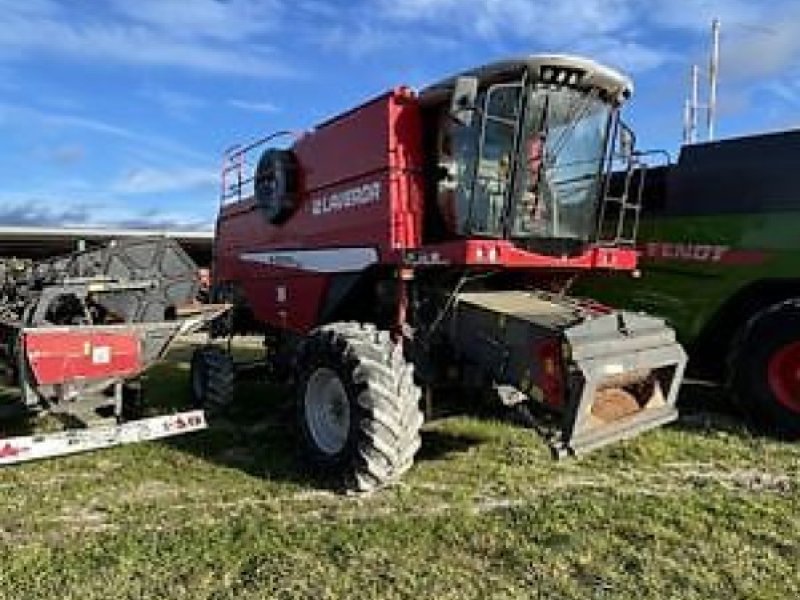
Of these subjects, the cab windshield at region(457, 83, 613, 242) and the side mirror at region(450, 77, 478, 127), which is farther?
the cab windshield at region(457, 83, 613, 242)

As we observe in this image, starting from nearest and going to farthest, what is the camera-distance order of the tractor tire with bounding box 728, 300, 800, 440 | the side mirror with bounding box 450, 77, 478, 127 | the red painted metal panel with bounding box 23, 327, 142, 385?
the side mirror with bounding box 450, 77, 478, 127 < the red painted metal panel with bounding box 23, 327, 142, 385 < the tractor tire with bounding box 728, 300, 800, 440

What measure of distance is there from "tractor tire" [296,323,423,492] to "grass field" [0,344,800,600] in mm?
195

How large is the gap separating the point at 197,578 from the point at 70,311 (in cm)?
476

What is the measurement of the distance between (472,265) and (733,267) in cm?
353

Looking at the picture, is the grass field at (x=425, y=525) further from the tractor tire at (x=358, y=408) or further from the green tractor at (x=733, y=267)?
the green tractor at (x=733, y=267)

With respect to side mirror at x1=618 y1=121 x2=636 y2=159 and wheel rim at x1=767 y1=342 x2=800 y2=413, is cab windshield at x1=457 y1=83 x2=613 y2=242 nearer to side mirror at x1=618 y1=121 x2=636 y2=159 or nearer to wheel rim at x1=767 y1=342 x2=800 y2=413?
side mirror at x1=618 y1=121 x2=636 y2=159

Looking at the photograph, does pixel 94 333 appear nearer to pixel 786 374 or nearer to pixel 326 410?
pixel 326 410

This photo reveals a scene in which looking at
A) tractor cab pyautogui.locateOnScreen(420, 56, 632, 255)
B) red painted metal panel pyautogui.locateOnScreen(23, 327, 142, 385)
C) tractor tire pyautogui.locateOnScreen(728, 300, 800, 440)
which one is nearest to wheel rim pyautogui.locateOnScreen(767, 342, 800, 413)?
tractor tire pyautogui.locateOnScreen(728, 300, 800, 440)

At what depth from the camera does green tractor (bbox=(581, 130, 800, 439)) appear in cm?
888

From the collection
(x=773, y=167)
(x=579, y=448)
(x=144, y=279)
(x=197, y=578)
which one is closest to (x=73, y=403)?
(x=144, y=279)

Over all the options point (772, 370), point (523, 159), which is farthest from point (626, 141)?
point (772, 370)

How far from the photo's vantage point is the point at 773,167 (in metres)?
9.55

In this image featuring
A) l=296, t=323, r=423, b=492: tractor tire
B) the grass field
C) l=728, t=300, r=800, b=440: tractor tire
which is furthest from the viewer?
l=728, t=300, r=800, b=440: tractor tire

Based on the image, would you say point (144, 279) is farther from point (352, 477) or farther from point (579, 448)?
point (579, 448)
